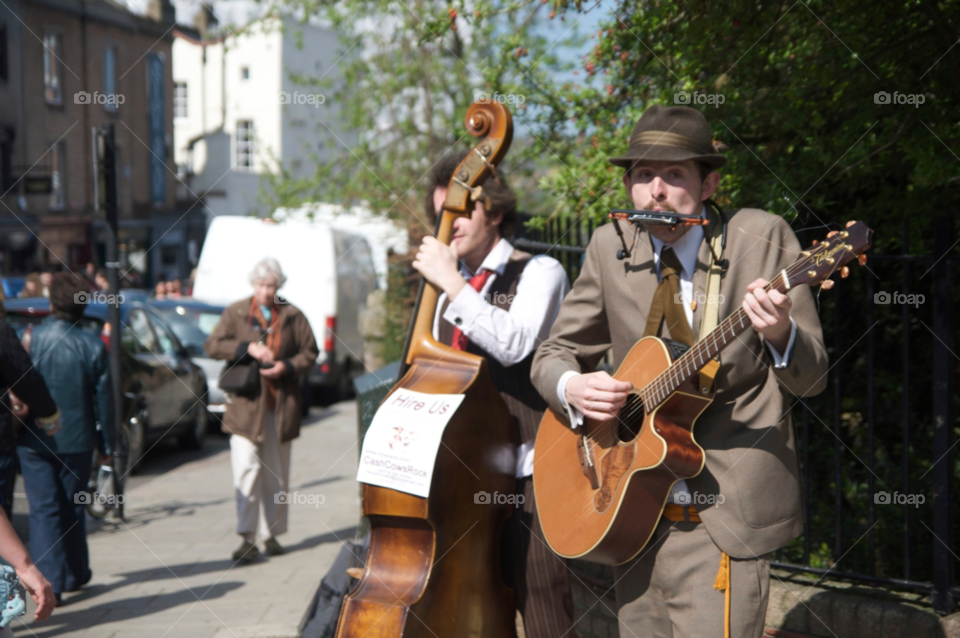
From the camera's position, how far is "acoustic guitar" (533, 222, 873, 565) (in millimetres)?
2424

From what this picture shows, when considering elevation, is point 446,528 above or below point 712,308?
below

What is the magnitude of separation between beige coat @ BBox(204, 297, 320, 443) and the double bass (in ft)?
12.2

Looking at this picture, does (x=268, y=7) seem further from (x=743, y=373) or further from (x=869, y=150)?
(x=743, y=373)

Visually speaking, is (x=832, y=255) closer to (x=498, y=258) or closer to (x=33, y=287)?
(x=498, y=258)

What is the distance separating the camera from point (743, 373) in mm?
2578

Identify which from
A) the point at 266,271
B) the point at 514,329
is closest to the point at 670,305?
the point at 514,329

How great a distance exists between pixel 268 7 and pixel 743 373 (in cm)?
1546

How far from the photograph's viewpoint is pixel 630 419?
2.83 meters

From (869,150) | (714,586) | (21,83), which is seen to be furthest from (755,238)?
(21,83)

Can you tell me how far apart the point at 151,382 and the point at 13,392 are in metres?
5.36

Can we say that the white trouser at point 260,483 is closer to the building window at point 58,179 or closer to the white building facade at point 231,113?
the building window at point 58,179

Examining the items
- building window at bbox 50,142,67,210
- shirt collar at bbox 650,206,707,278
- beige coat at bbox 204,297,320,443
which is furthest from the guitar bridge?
building window at bbox 50,142,67,210

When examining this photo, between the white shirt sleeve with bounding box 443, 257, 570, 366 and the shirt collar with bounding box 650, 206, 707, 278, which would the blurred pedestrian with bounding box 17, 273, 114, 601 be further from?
the shirt collar with bounding box 650, 206, 707, 278

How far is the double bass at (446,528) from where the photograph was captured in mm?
3090
